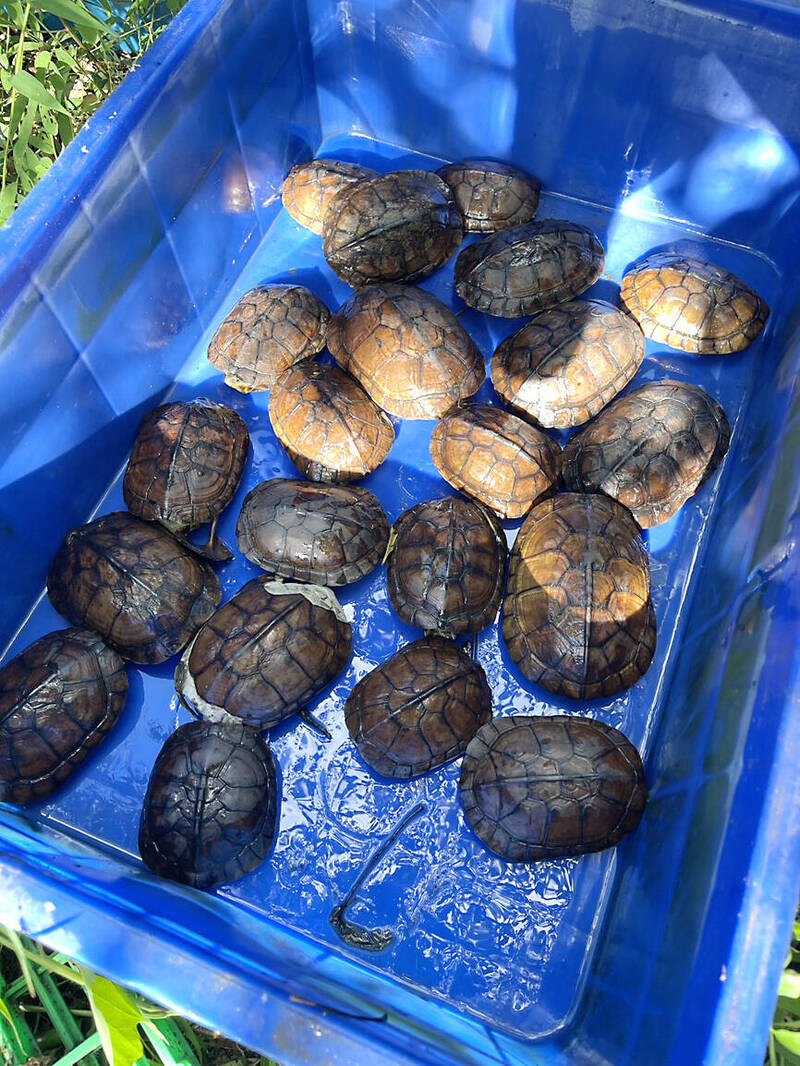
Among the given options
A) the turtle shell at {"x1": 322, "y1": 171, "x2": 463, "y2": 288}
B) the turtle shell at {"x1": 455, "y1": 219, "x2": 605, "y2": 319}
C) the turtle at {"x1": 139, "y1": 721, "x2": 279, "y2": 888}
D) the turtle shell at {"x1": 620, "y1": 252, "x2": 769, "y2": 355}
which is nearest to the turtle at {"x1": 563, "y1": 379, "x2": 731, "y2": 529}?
the turtle shell at {"x1": 620, "y1": 252, "x2": 769, "y2": 355}

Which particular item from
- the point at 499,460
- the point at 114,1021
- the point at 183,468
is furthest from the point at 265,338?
the point at 114,1021

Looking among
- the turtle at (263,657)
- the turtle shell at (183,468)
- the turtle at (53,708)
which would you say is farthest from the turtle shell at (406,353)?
the turtle at (53,708)

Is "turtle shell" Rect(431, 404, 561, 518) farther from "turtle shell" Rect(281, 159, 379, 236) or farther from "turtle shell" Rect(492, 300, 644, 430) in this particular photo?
"turtle shell" Rect(281, 159, 379, 236)

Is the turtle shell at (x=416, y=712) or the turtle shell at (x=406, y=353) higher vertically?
the turtle shell at (x=406, y=353)

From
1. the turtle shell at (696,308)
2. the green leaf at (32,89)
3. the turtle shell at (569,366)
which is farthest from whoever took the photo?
the turtle shell at (696,308)

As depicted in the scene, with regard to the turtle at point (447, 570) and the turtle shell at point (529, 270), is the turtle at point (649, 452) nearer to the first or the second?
the turtle at point (447, 570)

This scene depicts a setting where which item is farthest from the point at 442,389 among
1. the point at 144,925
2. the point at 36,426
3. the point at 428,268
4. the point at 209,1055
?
the point at 209,1055

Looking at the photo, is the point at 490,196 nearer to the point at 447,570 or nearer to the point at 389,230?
the point at 389,230
